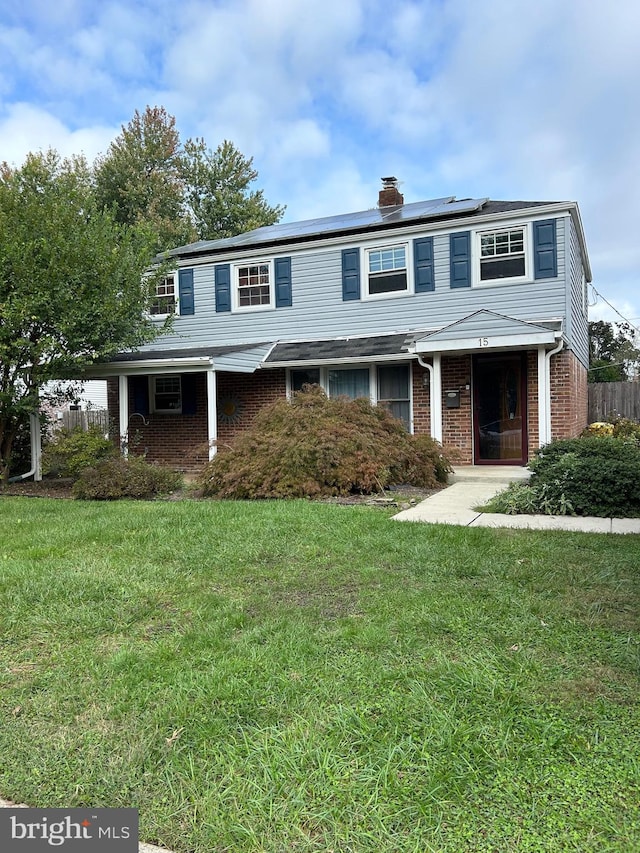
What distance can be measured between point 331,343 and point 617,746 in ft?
39.3

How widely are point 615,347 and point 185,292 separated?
2068cm

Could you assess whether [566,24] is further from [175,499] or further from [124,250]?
[175,499]

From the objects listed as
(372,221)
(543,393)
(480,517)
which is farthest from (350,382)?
(480,517)

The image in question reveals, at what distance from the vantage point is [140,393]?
50.3 ft

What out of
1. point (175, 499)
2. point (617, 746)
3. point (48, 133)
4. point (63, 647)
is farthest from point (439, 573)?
point (48, 133)

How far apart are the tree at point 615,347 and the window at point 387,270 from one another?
15.0 metres

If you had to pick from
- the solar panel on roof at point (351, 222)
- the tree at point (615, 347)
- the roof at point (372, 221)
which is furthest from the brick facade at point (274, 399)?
the tree at point (615, 347)

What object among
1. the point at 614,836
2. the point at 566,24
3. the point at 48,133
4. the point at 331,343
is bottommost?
the point at 614,836

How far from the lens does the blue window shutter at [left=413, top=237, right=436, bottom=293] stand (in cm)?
1303

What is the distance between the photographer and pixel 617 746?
2.48 metres

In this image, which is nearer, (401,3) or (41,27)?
(401,3)

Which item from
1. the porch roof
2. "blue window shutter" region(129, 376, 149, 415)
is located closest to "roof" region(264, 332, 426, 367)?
the porch roof
